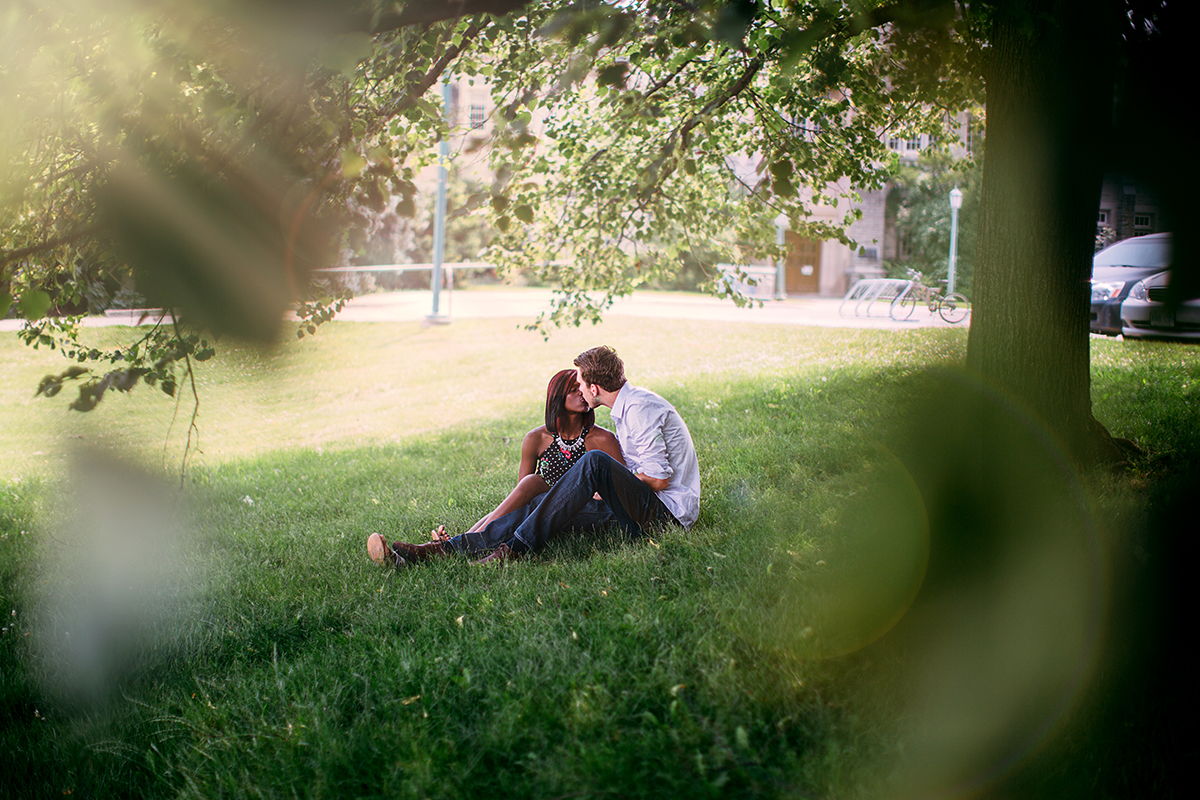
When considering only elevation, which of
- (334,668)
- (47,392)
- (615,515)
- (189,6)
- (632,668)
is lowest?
(334,668)

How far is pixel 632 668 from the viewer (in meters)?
3.12

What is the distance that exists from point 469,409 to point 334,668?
7271 millimetres

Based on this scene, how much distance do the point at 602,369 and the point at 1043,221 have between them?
2703 mm

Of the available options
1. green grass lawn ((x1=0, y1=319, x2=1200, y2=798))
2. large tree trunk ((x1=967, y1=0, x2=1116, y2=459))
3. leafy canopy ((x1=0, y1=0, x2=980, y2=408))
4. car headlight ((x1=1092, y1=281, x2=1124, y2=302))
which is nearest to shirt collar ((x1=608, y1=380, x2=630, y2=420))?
green grass lawn ((x1=0, y1=319, x2=1200, y2=798))

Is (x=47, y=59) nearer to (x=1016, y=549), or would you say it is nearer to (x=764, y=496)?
(x=764, y=496)

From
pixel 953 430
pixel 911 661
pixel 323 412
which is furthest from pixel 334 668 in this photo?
pixel 323 412

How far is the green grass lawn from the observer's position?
2717 millimetres

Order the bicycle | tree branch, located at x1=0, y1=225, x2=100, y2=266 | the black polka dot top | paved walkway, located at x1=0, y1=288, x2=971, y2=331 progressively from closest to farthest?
tree branch, located at x1=0, y1=225, x2=100, y2=266
the black polka dot top
the bicycle
paved walkway, located at x1=0, y1=288, x2=971, y2=331

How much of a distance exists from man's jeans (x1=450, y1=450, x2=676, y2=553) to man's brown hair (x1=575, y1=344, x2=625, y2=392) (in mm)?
487

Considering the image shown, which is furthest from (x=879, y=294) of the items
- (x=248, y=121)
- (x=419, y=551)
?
(x=248, y=121)

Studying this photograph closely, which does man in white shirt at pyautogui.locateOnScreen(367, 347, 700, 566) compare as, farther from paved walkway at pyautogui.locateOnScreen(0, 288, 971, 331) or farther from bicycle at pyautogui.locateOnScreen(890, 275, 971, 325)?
bicycle at pyautogui.locateOnScreen(890, 275, 971, 325)

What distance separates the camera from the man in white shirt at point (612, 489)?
4.39 meters

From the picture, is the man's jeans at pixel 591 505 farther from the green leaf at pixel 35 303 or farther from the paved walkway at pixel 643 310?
the paved walkway at pixel 643 310

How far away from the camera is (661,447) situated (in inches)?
179
